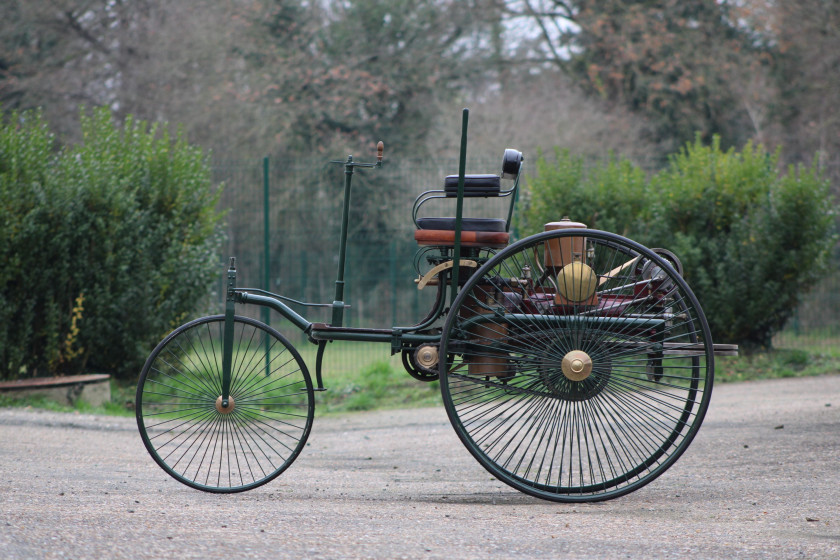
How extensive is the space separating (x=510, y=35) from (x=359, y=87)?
5.58 m

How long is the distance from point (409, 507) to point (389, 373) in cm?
638

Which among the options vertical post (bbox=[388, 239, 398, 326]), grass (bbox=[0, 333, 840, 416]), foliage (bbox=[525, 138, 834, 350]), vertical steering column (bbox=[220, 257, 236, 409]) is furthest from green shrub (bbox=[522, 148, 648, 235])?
vertical steering column (bbox=[220, 257, 236, 409])

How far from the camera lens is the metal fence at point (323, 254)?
11742 mm

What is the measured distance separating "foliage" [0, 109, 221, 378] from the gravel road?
1.85 m

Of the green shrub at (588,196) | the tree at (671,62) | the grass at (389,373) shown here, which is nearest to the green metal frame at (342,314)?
the grass at (389,373)

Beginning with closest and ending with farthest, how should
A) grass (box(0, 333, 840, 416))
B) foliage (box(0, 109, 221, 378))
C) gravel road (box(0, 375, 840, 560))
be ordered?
gravel road (box(0, 375, 840, 560)), foliage (box(0, 109, 221, 378)), grass (box(0, 333, 840, 416))

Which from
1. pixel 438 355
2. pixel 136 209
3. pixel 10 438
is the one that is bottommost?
pixel 10 438

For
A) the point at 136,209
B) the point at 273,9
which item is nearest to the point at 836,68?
the point at 273,9

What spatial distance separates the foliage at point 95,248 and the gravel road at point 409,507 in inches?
72.9

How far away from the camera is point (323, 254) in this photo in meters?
12.5

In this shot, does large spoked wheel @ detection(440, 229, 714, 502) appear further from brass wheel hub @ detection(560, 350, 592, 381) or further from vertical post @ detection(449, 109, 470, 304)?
vertical post @ detection(449, 109, 470, 304)

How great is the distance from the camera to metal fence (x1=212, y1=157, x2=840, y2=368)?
11.7 m

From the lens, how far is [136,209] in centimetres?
940

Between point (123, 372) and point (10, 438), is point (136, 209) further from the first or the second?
point (10, 438)
